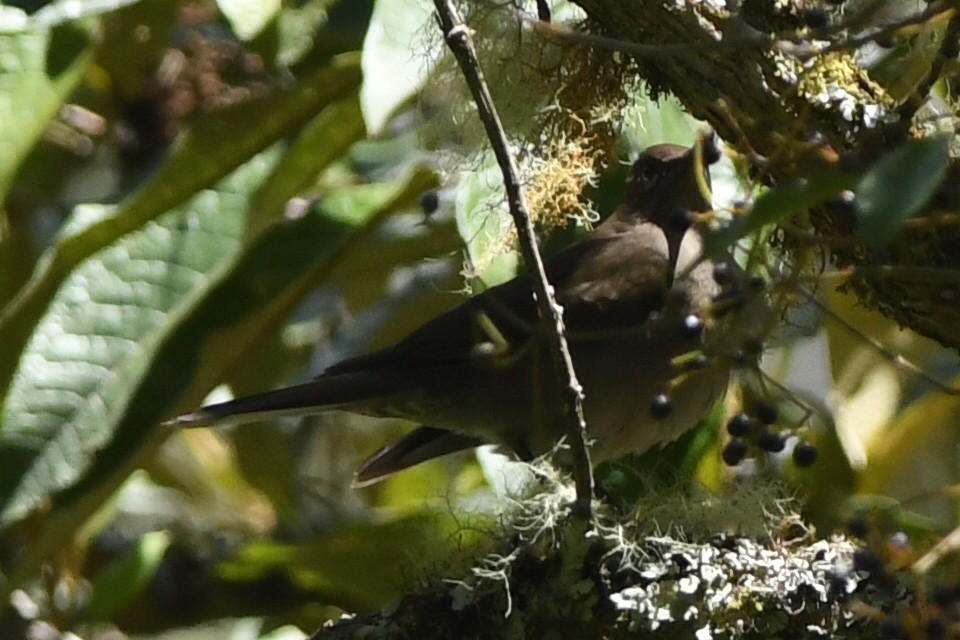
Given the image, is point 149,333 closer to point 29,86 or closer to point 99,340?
point 99,340

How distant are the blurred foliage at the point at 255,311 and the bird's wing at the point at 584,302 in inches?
7.6

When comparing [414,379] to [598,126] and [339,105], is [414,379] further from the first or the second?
[598,126]

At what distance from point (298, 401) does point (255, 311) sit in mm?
237

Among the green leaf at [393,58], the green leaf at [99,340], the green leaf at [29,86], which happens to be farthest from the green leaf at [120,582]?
the green leaf at [393,58]

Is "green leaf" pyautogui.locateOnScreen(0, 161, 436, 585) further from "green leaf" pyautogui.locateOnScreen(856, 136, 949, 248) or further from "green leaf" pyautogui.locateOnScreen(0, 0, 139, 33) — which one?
"green leaf" pyautogui.locateOnScreen(856, 136, 949, 248)

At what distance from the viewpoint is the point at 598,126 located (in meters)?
2.88

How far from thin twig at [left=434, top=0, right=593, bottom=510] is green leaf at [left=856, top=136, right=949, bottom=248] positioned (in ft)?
2.39

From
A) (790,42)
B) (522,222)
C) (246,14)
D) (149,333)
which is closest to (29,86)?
(246,14)

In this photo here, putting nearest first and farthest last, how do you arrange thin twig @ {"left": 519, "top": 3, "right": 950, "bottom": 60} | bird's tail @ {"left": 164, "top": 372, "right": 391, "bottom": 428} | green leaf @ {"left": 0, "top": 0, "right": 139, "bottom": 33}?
thin twig @ {"left": 519, "top": 3, "right": 950, "bottom": 60}, green leaf @ {"left": 0, "top": 0, "right": 139, "bottom": 33}, bird's tail @ {"left": 164, "top": 372, "right": 391, "bottom": 428}

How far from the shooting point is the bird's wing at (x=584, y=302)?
366 centimetres

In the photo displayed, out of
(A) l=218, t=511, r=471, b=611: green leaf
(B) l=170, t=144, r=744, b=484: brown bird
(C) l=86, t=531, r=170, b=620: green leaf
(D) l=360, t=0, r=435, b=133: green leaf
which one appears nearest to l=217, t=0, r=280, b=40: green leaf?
(D) l=360, t=0, r=435, b=133: green leaf

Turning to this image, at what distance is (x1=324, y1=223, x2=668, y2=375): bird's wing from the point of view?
3.66m

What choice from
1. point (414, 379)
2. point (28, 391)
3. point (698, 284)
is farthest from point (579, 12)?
point (28, 391)

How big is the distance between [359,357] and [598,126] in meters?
1.08
